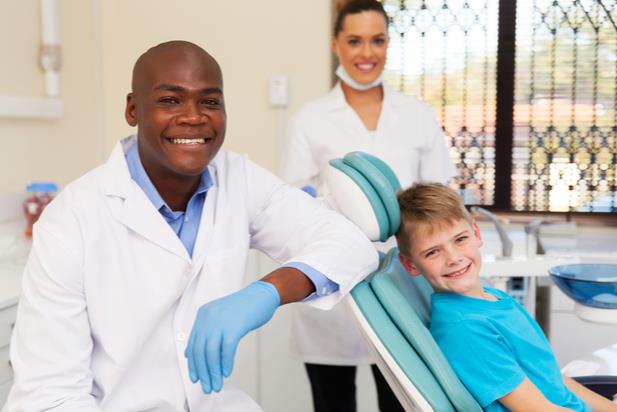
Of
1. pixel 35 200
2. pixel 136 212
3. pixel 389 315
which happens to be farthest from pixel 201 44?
pixel 389 315

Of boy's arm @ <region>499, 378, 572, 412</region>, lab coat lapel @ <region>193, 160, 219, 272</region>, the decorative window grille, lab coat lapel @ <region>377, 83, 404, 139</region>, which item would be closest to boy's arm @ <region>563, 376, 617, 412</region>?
boy's arm @ <region>499, 378, 572, 412</region>

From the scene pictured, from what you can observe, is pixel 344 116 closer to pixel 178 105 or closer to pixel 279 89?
pixel 279 89

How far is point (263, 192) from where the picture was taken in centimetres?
130

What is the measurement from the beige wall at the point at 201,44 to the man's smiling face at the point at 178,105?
1522mm

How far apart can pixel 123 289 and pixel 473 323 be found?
1.86 feet

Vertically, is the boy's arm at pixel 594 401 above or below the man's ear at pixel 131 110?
below

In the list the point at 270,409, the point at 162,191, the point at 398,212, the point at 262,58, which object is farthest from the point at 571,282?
the point at 262,58

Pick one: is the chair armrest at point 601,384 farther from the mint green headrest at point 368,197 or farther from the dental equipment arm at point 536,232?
the dental equipment arm at point 536,232

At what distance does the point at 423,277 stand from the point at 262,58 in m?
1.45

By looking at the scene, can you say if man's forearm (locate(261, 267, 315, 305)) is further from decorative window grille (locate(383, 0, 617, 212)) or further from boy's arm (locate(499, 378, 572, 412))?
decorative window grille (locate(383, 0, 617, 212))

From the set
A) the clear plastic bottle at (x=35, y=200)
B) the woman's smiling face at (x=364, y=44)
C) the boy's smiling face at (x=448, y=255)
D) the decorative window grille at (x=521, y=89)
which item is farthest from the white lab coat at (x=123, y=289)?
the decorative window grille at (x=521, y=89)

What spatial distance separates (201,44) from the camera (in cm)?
268

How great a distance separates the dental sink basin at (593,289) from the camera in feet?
5.00

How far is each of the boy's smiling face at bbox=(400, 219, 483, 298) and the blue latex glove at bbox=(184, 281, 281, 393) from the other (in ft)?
1.57
